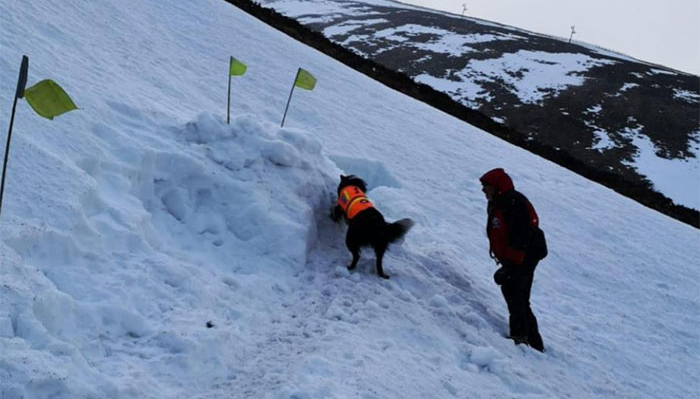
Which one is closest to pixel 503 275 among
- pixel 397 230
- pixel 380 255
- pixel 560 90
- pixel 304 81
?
pixel 397 230

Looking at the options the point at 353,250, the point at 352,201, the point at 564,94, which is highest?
the point at 564,94

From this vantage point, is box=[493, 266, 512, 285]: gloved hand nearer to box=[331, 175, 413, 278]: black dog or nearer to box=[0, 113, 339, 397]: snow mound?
box=[331, 175, 413, 278]: black dog

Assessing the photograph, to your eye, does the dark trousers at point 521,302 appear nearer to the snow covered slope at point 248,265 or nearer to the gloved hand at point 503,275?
the gloved hand at point 503,275

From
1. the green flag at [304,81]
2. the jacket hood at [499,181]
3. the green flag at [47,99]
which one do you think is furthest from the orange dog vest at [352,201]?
the green flag at [47,99]

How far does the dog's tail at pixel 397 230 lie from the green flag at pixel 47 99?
11.6 feet

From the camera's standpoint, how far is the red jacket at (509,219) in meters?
6.00

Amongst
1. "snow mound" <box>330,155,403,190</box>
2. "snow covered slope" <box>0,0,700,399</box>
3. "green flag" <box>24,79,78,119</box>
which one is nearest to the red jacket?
"snow covered slope" <box>0,0,700,399</box>

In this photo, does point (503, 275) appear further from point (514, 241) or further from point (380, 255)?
point (380, 255)

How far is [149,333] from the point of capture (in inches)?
163

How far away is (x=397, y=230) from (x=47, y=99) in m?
3.74

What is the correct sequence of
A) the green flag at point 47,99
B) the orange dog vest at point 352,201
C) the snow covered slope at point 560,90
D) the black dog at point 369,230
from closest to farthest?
the green flag at point 47,99
the black dog at point 369,230
the orange dog vest at point 352,201
the snow covered slope at point 560,90

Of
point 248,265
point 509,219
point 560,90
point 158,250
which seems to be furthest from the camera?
point 560,90

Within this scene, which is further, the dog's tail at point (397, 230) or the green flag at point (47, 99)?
the dog's tail at point (397, 230)

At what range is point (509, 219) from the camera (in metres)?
6.02
